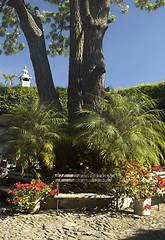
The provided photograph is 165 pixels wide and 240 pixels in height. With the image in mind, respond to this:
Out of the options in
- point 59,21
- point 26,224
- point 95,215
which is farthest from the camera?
point 59,21

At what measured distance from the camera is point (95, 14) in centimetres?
720

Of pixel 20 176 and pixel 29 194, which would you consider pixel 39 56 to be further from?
pixel 29 194

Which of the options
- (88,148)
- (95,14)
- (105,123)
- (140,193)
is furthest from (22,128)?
(95,14)

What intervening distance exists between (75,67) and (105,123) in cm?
253

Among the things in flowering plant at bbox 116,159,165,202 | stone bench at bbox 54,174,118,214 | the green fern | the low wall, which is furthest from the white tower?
flowering plant at bbox 116,159,165,202

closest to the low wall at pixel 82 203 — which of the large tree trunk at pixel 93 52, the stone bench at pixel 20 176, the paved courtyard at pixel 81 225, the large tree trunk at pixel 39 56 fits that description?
the paved courtyard at pixel 81 225

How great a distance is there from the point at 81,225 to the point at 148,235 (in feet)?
3.61

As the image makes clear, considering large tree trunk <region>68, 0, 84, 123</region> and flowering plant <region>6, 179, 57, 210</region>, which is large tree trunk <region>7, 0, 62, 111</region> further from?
flowering plant <region>6, 179, 57, 210</region>

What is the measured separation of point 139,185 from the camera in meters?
4.67

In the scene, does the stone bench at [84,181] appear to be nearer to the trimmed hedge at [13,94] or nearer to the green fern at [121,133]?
the green fern at [121,133]

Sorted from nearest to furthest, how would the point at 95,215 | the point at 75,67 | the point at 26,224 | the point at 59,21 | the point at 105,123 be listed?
the point at 26,224
the point at 95,215
the point at 105,123
the point at 75,67
the point at 59,21

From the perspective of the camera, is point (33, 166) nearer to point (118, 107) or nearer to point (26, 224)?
point (26, 224)

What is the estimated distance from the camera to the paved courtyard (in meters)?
3.39

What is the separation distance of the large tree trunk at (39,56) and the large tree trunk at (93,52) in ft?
3.53
